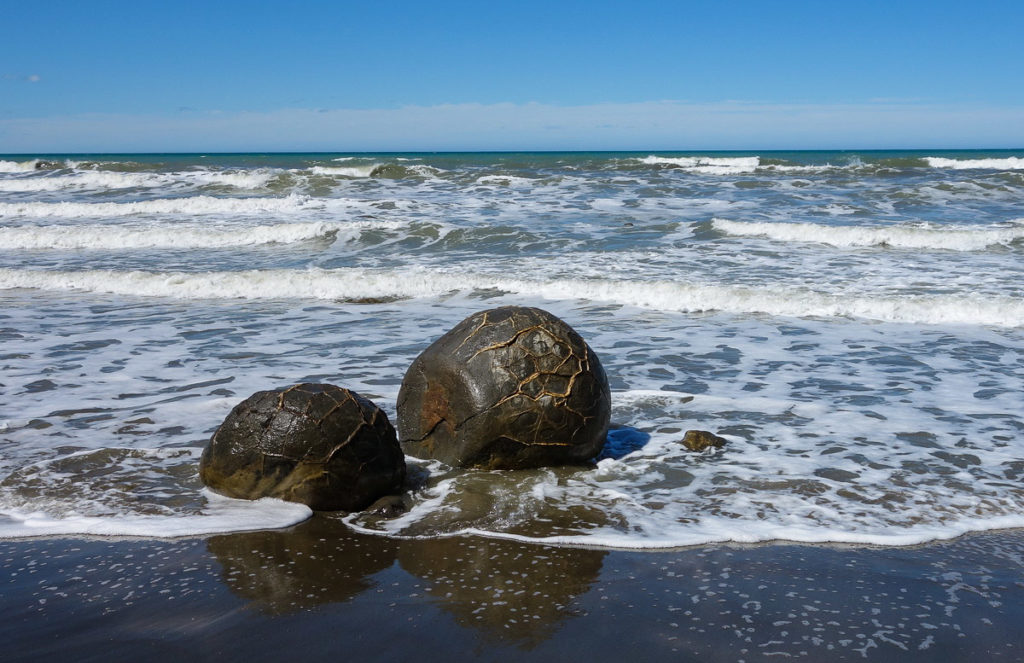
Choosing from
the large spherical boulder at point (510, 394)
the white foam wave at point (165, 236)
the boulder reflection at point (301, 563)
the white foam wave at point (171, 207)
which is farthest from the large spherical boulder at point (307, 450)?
the white foam wave at point (171, 207)

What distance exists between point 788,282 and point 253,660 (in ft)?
32.5

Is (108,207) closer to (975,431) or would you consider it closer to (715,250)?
(715,250)

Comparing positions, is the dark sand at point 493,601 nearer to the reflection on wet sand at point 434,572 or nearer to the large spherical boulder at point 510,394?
the reflection on wet sand at point 434,572

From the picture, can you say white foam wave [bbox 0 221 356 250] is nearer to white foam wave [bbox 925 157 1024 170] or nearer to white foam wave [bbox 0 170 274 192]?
white foam wave [bbox 0 170 274 192]

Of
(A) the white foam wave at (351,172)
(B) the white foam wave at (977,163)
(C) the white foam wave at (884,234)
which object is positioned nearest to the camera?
(C) the white foam wave at (884,234)

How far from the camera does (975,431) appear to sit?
577 cm

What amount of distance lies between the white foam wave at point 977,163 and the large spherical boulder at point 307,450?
38131mm

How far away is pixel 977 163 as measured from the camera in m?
42.0

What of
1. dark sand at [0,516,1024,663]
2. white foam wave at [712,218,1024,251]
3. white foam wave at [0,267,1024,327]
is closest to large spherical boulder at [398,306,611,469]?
dark sand at [0,516,1024,663]

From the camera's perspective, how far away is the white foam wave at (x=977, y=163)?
3834 centimetres

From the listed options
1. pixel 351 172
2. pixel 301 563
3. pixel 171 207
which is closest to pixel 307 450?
pixel 301 563

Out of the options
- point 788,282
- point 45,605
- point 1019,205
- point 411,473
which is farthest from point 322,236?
point 1019,205

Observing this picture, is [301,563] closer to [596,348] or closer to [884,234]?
[596,348]

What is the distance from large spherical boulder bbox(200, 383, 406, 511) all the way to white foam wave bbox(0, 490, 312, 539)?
9 centimetres
